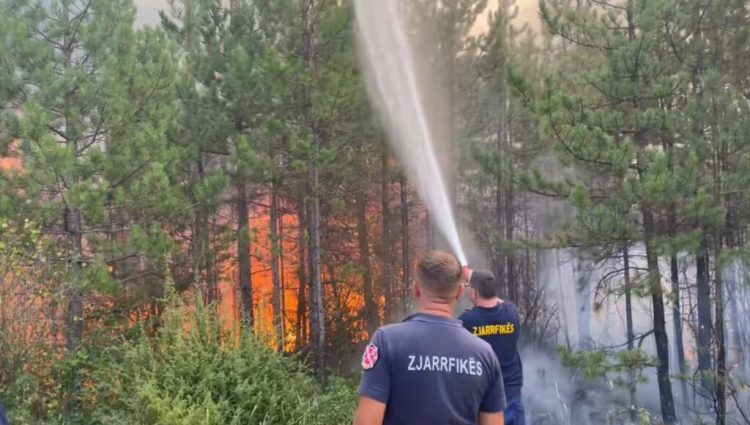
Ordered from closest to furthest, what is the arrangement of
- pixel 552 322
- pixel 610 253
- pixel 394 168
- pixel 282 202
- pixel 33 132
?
pixel 33 132 < pixel 610 253 < pixel 552 322 < pixel 394 168 < pixel 282 202

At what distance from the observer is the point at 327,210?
46.6ft

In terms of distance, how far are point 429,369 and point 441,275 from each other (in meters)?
0.34

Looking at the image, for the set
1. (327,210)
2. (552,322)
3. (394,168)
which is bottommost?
(552,322)

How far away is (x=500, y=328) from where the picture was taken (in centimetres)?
420

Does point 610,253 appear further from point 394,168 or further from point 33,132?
point 33,132

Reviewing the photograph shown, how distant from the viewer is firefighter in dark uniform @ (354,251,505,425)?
2.10 m

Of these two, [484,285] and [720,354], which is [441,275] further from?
[720,354]

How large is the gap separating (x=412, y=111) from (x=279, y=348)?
563 centimetres

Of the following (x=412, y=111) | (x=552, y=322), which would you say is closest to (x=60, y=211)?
(x=412, y=111)

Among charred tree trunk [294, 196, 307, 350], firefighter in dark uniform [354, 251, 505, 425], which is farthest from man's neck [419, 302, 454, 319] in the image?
charred tree trunk [294, 196, 307, 350]

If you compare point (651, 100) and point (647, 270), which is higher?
point (651, 100)

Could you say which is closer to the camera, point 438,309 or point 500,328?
point 438,309

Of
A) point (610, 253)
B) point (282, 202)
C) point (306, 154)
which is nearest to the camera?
point (610, 253)

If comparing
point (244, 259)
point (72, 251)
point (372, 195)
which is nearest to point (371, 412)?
point (72, 251)
